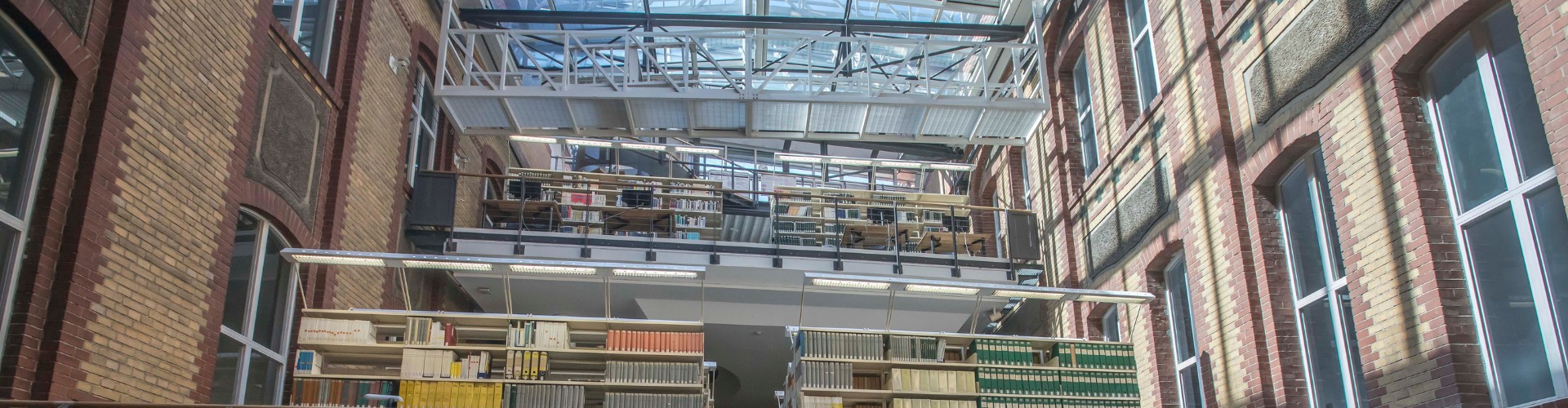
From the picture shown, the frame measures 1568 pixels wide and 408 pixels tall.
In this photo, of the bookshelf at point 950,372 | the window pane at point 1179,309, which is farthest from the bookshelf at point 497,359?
the window pane at point 1179,309

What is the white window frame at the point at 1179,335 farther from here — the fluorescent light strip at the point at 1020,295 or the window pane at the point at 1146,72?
the window pane at the point at 1146,72

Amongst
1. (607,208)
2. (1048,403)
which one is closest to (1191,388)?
(1048,403)

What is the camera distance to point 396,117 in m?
11.6

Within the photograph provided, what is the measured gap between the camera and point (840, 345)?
8836mm

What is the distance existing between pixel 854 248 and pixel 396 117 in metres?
5.46

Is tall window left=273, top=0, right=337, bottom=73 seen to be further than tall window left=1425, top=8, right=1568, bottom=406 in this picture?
Yes

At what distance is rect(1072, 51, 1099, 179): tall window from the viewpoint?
1251 centimetres

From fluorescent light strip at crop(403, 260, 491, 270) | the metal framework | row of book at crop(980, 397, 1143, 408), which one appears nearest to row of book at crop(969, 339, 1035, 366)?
row of book at crop(980, 397, 1143, 408)

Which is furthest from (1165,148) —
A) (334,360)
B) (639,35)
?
(334,360)

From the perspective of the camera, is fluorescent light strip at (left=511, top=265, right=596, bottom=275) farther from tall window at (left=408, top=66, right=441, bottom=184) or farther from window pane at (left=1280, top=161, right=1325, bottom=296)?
window pane at (left=1280, top=161, right=1325, bottom=296)

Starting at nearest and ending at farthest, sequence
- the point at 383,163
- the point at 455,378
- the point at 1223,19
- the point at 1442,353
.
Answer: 1. the point at 1442,353
2. the point at 455,378
3. the point at 1223,19
4. the point at 383,163

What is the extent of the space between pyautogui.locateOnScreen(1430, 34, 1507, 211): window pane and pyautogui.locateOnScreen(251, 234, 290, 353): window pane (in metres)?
8.56

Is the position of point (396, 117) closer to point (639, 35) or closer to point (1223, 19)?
point (639, 35)

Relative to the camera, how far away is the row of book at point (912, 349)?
29.1 feet
